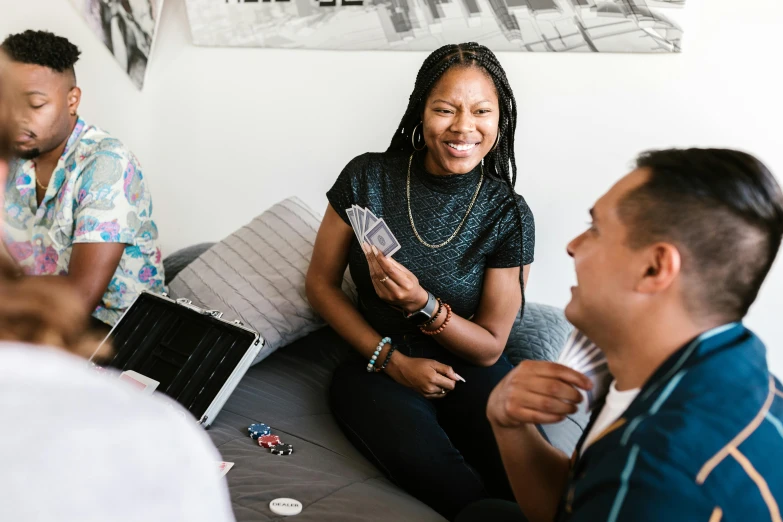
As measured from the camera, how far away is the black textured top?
1989mm

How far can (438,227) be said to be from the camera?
200 centimetres

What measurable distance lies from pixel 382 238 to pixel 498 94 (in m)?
0.54

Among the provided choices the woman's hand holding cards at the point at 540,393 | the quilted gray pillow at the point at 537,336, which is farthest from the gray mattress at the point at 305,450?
the woman's hand holding cards at the point at 540,393

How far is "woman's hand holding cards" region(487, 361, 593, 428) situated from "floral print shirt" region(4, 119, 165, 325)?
1359 mm

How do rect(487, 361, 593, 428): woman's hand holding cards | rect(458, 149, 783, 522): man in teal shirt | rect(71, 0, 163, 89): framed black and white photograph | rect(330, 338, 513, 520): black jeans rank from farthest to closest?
rect(71, 0, 163, 89): framed black and white photograph
rect(330, 338, 513, 520): black jeans
rect(487, 361, 593, 428): woman's hand holding cards
rect(458, 149, 783, 522): man in teal shirt

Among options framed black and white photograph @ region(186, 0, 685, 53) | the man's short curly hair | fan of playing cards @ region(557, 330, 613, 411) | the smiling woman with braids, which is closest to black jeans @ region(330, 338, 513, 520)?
the smiling woman with braids

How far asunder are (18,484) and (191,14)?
2735 millimetres

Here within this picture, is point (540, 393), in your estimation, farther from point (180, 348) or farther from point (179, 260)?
point (179, 260)

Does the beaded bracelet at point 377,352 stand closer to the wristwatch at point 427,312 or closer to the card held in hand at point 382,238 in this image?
the wristwatch at point 427,312

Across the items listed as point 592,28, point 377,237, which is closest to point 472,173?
point 377,237

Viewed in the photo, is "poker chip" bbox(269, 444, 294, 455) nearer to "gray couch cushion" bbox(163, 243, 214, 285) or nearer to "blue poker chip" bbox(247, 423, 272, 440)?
"blue poker chip" bbox(247, 423, 272, 440)

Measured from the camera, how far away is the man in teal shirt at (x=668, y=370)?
0.83m

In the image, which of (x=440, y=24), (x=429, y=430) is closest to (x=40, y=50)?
(x=440, y=24)

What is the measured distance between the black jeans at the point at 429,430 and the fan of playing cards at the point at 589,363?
0.52 meters
